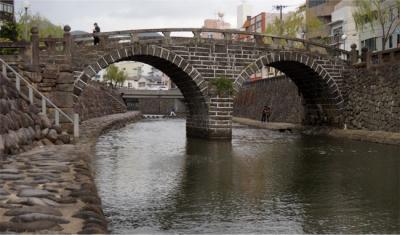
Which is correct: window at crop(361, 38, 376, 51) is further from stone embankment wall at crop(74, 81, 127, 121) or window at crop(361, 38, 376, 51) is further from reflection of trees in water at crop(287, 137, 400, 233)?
reflection of trees in water at crop(287, 137, 400, 233)

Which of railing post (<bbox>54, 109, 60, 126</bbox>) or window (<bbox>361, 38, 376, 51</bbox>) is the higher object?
window (<bbox>361, 38, 376, 51</bbox>)

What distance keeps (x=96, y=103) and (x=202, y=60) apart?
1941cm

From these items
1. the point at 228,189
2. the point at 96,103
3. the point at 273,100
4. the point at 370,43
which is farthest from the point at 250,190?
the point at 370,43

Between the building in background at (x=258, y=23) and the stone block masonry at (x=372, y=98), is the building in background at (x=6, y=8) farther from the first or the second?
the stone block masonry at (x=372, y=98)

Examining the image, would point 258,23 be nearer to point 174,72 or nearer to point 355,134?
point 174,72

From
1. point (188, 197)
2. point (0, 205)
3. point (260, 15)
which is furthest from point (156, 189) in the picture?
point (260, 15)

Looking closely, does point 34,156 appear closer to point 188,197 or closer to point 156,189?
point 156,189

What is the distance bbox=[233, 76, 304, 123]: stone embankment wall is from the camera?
40812 mm

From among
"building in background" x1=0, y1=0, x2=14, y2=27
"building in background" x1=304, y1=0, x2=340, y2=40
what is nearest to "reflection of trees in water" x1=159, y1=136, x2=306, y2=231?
"building in background" x1=304, y1=0, x2=340, y2=40

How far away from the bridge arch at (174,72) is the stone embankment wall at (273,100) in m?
9.83

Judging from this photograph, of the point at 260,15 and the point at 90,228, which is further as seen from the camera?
Result: the point at 260,15

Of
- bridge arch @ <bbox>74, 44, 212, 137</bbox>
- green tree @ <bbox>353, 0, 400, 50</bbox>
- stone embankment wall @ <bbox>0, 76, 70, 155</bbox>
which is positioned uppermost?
green tree @ <bbox>353, 0, 400, 50</bbox>

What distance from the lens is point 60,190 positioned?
25.5ft

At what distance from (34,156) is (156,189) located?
262cm
